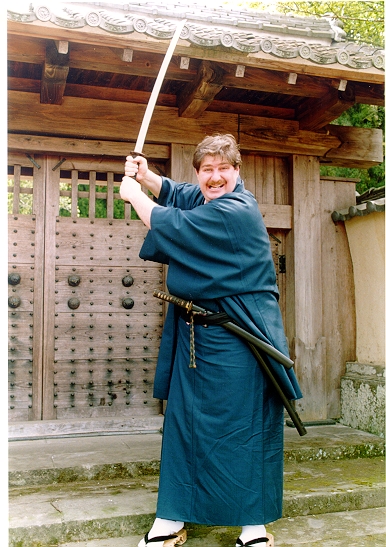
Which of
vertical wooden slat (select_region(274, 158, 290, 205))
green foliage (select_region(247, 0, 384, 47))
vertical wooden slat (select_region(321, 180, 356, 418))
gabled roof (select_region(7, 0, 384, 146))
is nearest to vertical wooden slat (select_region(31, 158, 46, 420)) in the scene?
gabled roof (select_region(7, 0, 384, 146))

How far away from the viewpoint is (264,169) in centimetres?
512

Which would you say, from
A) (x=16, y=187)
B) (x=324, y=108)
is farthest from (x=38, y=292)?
(x=324, y=108)

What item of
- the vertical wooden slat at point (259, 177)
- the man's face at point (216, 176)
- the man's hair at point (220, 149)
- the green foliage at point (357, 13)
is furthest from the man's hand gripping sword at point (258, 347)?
the green foliage at point (357, 13)

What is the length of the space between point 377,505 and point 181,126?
328 centimetres

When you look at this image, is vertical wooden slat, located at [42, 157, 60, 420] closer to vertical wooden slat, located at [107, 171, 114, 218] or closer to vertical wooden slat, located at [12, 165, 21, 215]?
vertical wooden slat, located at [12, 165, 21, 215]

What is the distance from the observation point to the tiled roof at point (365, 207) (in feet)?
15.3

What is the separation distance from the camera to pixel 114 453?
3975 mm

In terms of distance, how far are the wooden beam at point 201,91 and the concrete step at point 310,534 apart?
2.98 metres

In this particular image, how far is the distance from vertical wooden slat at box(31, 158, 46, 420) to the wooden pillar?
86.7 inches

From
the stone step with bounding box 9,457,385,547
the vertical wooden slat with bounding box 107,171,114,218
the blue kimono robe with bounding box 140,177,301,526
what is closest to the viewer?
the blue kimono robe with bounding box 140,177,301,526

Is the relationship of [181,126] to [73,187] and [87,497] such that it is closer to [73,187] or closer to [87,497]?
[73,187]

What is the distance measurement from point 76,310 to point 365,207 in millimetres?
2636

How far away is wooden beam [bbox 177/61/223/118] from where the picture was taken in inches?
155

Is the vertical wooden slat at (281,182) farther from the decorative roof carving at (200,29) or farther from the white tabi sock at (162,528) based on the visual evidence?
the white tabi sock at (162,528)
